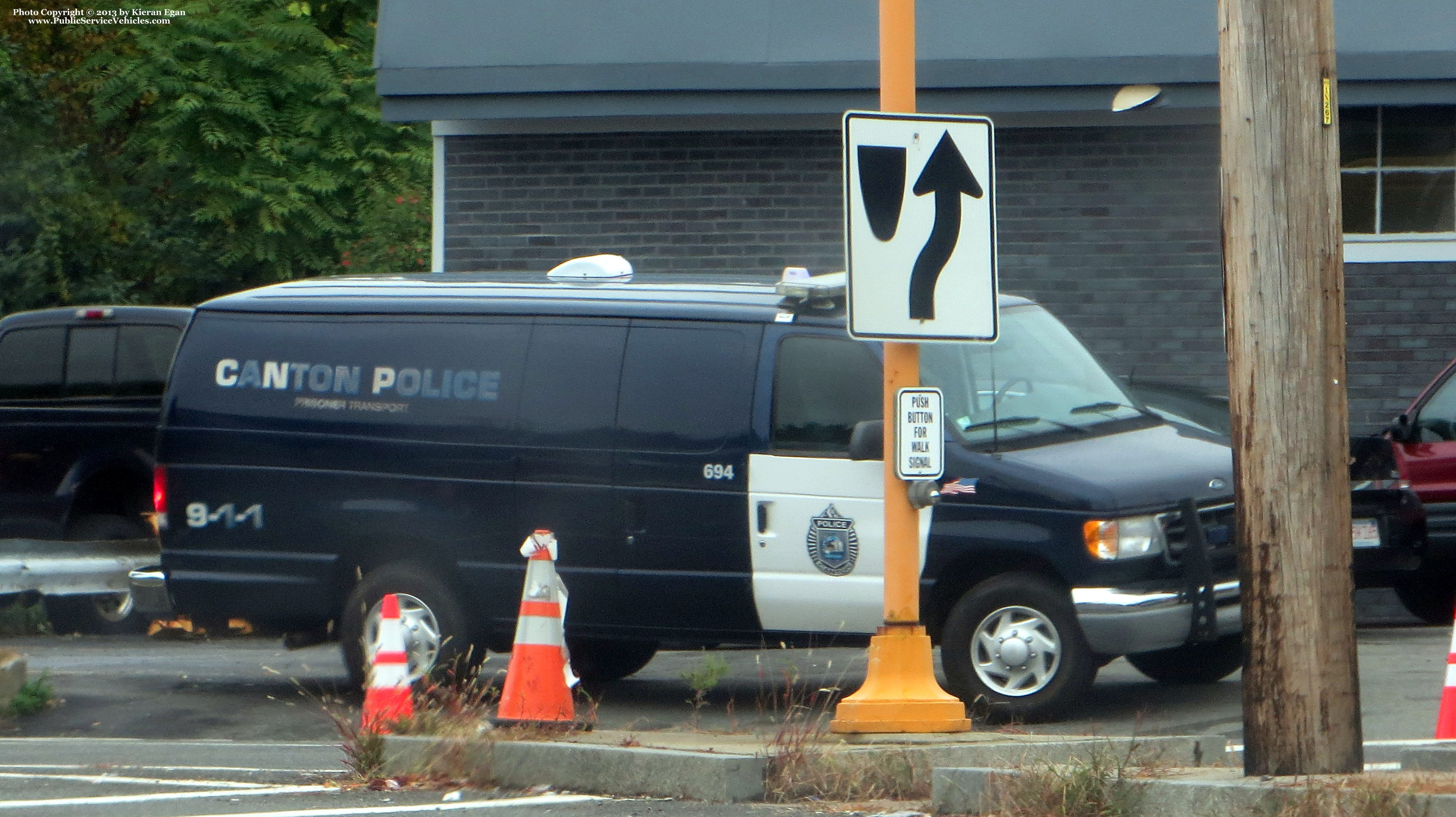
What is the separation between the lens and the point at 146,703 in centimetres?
973

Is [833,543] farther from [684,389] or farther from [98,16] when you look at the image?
[98,16]

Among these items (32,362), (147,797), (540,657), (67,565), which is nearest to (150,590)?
(67,565)

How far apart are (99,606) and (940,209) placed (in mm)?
8209

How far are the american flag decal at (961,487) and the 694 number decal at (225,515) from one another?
360 centimetres

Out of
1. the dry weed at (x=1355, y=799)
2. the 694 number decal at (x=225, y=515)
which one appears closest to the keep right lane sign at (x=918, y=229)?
the dry weed at (x=1355, y=799)

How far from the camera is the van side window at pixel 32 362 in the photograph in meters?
12.7

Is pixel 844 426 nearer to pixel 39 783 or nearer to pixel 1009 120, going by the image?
pixel 39 783

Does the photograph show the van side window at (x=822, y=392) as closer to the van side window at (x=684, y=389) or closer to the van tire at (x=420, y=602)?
the van side window at (x=684, y=389)

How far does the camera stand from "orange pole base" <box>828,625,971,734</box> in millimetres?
6945

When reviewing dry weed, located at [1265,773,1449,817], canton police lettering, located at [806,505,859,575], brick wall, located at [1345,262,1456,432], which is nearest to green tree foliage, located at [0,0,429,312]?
brick wall, located at [1345,262,1456,432]

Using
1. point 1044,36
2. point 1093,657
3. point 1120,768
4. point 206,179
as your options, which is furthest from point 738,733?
point 206,179

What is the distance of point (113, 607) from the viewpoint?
13062 millimetres

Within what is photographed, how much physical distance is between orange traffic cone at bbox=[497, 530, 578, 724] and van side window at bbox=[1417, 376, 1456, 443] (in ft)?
21.6

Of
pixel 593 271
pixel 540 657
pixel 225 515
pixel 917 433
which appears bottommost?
pixel 540 657
